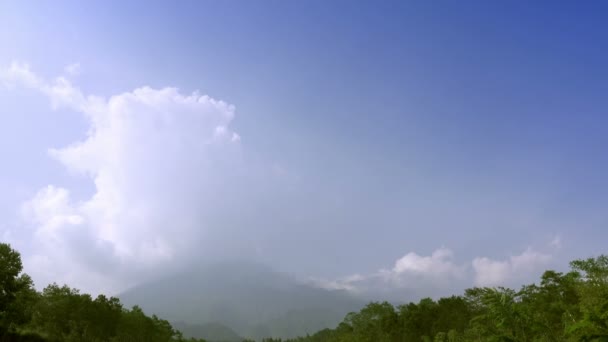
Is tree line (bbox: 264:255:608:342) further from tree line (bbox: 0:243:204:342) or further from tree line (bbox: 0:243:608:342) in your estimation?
tree line (bbox: 0:243:204:342)

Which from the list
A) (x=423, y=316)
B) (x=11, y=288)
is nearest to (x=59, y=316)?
(x=11, y=288)

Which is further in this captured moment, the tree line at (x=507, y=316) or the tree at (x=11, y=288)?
the tree at (x=11, y=288)

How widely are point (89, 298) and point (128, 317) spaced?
49.9ft

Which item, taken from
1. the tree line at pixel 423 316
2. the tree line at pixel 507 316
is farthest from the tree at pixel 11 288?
the tree line at pixel 507 316

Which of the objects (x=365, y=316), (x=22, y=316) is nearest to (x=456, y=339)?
(x=22, y=316)

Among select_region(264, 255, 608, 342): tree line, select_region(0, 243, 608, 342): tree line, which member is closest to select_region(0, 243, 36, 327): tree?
select_region(0, 243, 608, 342): tree line

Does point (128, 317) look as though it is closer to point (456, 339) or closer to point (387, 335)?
point (387, 335)

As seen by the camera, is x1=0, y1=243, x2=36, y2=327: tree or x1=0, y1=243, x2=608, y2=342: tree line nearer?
x1=0, y1=243, x2=608, y2=342: tree line

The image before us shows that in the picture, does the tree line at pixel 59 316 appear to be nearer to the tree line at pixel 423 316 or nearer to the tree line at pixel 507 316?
the tree line at pixel 423 316

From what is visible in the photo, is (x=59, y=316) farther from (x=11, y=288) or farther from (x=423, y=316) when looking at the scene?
(x=423, y=316)

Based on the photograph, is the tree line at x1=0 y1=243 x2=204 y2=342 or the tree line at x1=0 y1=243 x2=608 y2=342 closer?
the tree line at x1=0 y1=243 x2=608 y2=342

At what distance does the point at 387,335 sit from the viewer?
3711 inches

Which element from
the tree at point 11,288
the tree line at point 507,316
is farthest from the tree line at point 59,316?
the tree line at point 507,316

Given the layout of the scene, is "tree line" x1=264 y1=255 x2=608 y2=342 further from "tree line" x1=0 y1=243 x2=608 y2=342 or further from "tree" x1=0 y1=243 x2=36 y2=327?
"tree" x1=0 y1=243 x2=36 y2=327
